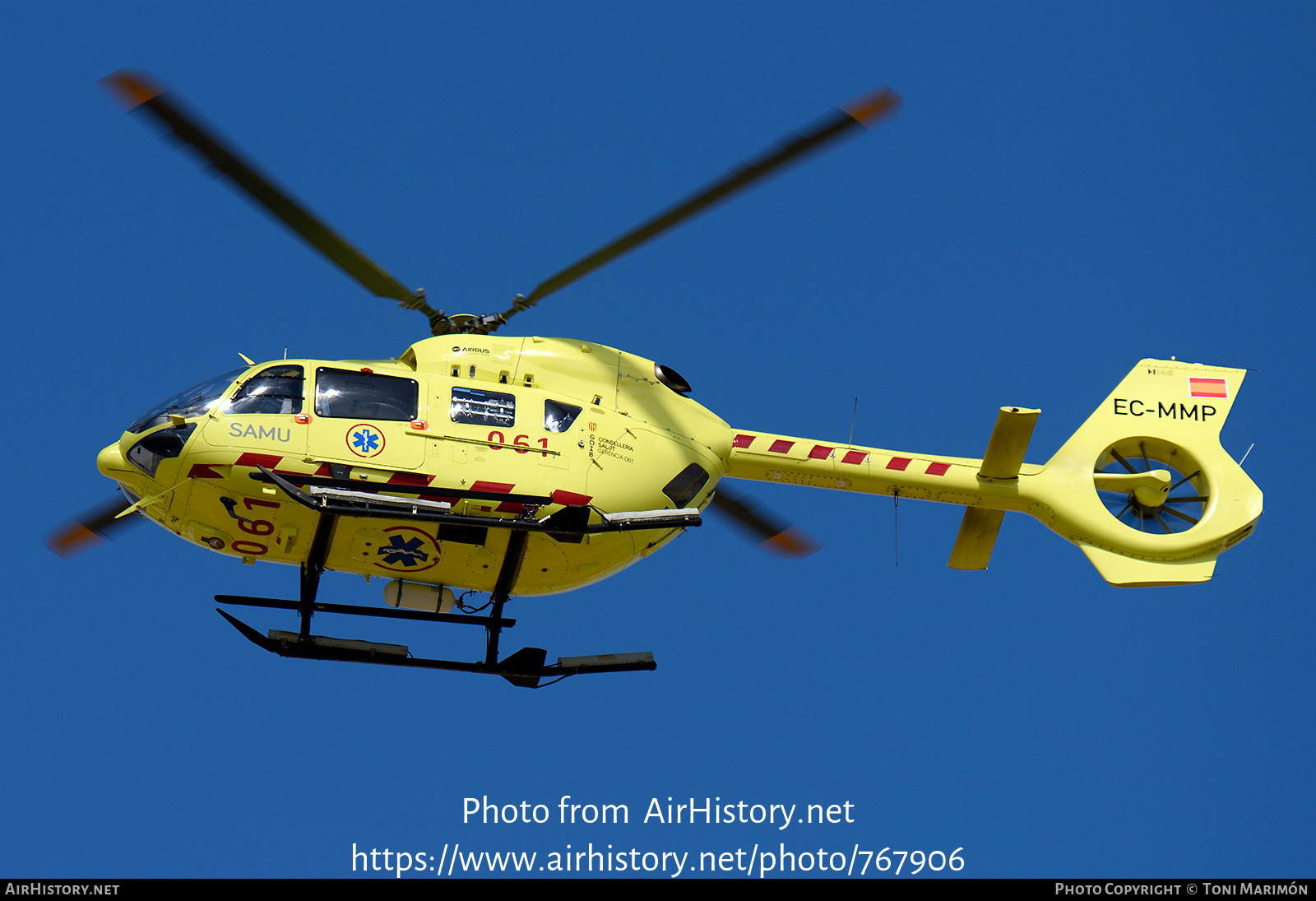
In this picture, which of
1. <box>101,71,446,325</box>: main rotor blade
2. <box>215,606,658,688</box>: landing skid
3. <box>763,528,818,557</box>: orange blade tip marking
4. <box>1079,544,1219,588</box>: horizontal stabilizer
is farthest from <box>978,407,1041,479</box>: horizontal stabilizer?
<box>101,71,446,325</box>: main rotor blade

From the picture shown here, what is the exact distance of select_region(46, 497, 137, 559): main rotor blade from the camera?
602 inches

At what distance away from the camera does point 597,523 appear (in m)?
14.6

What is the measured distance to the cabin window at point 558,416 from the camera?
48.9 feet

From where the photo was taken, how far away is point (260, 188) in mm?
13750

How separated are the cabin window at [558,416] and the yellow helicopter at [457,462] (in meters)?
0.02

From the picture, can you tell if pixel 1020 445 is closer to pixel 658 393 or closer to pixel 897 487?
pixel 897 487

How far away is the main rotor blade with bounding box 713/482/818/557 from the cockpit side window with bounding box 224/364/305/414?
17.6 ft

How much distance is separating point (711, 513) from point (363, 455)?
5050 mm

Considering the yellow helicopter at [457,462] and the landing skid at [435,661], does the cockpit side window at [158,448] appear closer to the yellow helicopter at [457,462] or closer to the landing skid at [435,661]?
the yellow helicopter at [457,462]

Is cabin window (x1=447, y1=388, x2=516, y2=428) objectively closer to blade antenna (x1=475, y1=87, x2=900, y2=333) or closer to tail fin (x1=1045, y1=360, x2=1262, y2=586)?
blade antenna (x1=475, y1=87, x2=900, y2=333)

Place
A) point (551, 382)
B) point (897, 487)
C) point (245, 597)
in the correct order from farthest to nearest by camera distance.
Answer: point (897, 487), point (551, 382), point (245, 597)

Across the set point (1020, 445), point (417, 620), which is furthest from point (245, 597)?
point (1020, 445)

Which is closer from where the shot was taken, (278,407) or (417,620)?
(278,407)

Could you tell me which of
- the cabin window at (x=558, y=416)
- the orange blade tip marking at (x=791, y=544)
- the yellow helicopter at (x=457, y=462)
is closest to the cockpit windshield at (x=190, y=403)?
the yellow helicopter at (x=457, y=462)
